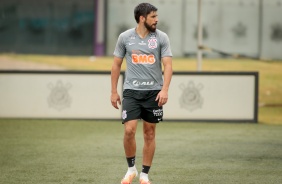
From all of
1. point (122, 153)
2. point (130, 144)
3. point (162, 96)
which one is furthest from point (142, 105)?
point (122, 153)

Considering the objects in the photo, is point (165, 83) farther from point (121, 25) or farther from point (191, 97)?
point (121, 25)

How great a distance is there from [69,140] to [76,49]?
56.3 feet

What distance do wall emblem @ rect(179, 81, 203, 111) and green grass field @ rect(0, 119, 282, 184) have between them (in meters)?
0.47

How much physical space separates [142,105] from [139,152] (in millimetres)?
3674

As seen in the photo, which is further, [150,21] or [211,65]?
[211,65]

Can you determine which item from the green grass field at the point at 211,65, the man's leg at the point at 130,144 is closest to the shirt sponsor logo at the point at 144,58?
the man's leg at the point at 130,144

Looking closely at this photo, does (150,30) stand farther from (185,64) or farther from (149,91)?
(185,64)

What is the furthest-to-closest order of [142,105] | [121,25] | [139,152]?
1. [121,25]
2. [139,152]
3. [142,105]

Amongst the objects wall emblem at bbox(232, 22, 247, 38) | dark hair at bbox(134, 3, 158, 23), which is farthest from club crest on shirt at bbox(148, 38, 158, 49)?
wall emblem at bbox(232, 22, 247, 38)

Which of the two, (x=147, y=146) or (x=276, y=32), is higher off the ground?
(x=276, y=32)

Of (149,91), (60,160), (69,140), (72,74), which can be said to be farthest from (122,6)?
(149,91)

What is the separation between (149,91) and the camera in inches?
371

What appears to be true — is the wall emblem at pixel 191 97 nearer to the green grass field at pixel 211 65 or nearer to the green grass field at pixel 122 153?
the green grass field at pixel 122 153

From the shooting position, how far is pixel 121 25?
99.3 feet
